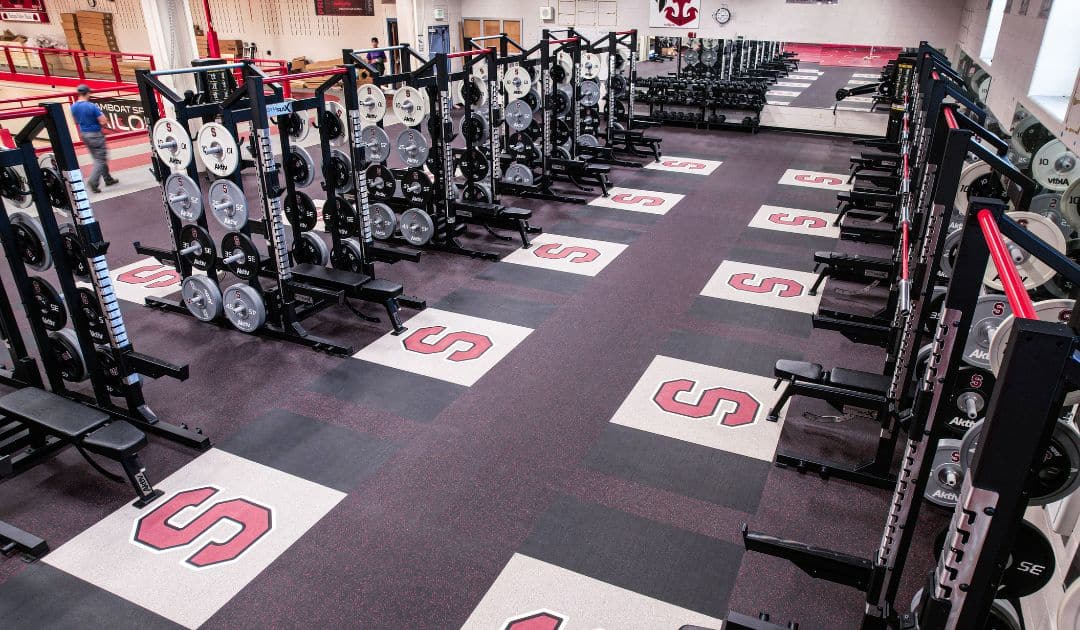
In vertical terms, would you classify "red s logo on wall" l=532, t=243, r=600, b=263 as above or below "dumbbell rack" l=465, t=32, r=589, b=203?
below

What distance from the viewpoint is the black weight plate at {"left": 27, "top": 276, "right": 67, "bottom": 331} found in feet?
15.4

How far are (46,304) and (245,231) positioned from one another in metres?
1.54

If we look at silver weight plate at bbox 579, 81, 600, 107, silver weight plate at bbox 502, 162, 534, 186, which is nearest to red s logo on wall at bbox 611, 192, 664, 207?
silver weight plate at bbox 502, 162, 534, 186

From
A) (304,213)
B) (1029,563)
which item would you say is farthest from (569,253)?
(1029,563)

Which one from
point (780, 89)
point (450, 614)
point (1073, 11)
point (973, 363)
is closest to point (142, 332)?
point (450, 614)

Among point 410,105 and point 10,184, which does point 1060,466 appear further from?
point 410,105

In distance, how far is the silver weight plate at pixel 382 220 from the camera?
7.71 meters

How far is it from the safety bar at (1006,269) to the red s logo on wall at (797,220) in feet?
23.1

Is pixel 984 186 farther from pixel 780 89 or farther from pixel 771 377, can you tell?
pixel 780 89

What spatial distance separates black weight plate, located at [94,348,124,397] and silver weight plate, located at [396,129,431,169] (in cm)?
379

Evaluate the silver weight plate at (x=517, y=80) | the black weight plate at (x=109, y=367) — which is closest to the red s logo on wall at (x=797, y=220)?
the silver weight plate at (x=517, y=80)

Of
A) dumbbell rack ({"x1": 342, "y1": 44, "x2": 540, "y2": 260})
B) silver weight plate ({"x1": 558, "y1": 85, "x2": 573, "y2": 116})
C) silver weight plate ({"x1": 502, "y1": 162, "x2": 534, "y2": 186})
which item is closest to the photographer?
dumbbell rack ({"x1": 342, "y1": 44, "x2": 540, "y2": 260})

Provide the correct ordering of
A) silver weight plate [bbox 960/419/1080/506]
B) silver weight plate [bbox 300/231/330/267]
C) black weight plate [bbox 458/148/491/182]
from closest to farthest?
silver weight plate [bbox 960/419/1080/506] < silver weight plate [bbox 300/231/330/267] < black weight plate [bbox 458/148/491/182]

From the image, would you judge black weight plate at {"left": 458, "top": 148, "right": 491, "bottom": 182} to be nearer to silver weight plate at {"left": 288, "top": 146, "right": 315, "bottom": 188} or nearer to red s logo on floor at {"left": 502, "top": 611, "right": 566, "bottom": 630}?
silver weight plate at {"left": 288, "top": 146, "right": 315, "bottom": 188}
